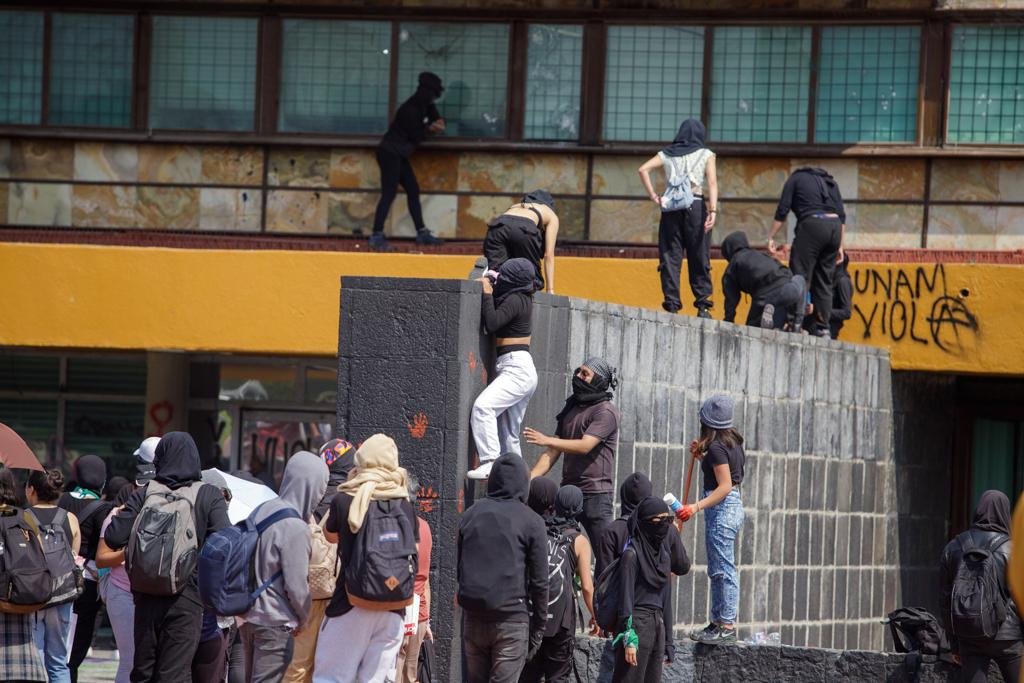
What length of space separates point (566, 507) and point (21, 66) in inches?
476

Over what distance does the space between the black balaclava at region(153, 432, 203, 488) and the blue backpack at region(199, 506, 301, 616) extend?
0.73 meters

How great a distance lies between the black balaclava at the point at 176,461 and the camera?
9000 mm

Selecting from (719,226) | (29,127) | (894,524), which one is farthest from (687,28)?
(29,127)

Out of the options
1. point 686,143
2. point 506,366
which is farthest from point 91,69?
point 506,366

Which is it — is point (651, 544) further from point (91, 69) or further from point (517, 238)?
point (91, 69)

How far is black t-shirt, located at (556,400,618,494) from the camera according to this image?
1086 centimetres

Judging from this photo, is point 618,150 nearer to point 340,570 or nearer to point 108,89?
point 108,89

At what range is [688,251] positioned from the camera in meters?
14.4

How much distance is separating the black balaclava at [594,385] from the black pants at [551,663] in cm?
179

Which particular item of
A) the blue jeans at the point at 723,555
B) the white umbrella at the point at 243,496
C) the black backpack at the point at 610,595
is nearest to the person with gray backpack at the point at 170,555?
the white umbrella at the point at 243,496

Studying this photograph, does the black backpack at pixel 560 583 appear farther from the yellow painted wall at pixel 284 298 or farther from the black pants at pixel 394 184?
the black pants at pixel 394 184

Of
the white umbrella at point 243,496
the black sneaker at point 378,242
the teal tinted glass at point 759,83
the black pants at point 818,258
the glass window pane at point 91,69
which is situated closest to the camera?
the white umbrella at point 243,496

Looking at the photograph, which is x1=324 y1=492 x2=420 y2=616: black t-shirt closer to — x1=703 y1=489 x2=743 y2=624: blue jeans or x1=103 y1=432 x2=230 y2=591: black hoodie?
x1=103 y1=432 x2=230 y2=591: black hoodie

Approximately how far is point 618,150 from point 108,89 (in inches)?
217
